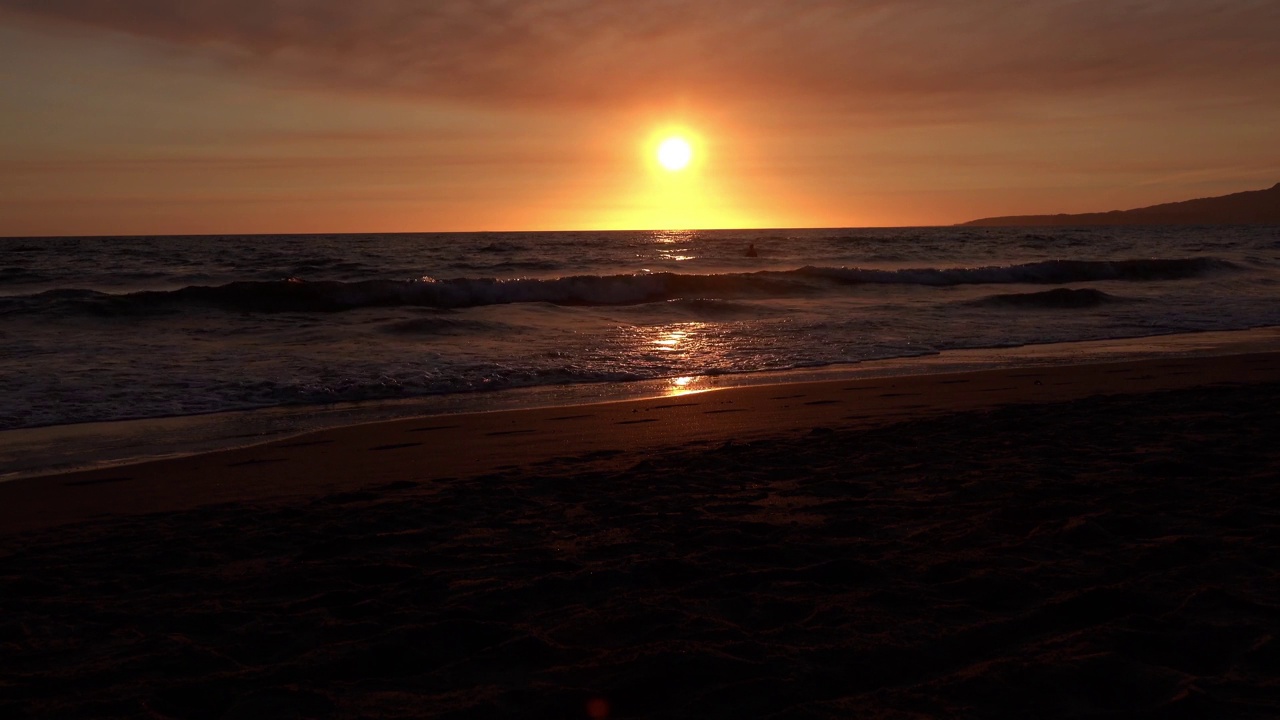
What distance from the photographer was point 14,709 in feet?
9.11

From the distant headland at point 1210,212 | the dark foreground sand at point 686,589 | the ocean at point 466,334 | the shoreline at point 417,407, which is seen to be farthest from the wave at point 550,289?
the distant headland at point 1210,212

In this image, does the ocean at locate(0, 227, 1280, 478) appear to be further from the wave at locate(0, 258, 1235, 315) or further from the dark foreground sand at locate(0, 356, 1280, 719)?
the dark foreground sand at locate(0, 356, 1280, 719)

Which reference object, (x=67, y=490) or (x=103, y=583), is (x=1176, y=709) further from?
(x=67, y=490)

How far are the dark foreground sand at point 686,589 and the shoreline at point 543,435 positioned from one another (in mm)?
106

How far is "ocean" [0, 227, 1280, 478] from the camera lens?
28.5 ft

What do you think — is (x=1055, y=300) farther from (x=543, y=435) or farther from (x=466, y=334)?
(x=543, y=435)

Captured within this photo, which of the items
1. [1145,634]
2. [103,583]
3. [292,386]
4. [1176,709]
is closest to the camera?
[1176,709]

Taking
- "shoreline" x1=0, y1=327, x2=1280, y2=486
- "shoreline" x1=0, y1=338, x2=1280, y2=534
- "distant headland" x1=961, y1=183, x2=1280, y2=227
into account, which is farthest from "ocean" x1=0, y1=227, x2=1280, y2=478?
"distant headland" x1=961, y1=183, x2=1280, y2=227

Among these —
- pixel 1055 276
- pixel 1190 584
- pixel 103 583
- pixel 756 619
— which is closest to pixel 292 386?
pixel 103 583

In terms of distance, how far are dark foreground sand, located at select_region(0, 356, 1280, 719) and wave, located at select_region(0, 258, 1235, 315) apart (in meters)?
16.6

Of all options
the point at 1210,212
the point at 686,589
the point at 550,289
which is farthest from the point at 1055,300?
the point at 1210,212

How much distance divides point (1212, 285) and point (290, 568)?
2813 cm

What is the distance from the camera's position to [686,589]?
3586 millimetres

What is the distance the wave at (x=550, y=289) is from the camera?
20641 millimetres
